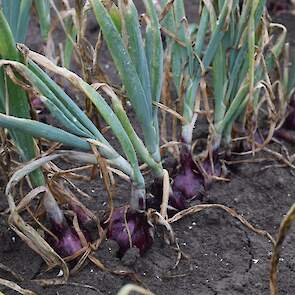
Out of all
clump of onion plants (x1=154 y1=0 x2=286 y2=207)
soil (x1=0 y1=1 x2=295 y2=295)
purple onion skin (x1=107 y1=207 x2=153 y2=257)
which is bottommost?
soil (x1=0 y1=1 x2=295 y2=295)

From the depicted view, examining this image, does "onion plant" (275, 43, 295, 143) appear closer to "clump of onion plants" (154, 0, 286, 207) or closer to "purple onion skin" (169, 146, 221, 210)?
"clump of onion plants" (154, 0, 286, 207)

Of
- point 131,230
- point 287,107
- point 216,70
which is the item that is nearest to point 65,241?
point 131,230

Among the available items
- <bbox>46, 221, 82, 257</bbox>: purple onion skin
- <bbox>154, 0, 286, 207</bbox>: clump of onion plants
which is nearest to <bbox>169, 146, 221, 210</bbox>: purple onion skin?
<bbox>154, 0, 286, 207</bbox>: clump of onion plants

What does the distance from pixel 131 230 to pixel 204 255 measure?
171 millimetres

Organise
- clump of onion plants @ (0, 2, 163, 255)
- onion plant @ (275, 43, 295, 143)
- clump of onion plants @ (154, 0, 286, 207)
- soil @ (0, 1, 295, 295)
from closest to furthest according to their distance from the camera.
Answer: clump of onion plants @ (0, 2, 163, 255), soil @ (0, 1, 295, 295), clump of onion plants @ (154, 0, 286, 207), onion plant @ (275, 43, 295, 143)

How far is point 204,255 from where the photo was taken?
1.47m

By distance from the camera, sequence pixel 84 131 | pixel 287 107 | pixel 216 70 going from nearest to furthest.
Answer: pixel 84 131
pixel 216 70
pixel 287 107

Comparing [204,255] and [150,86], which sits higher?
[150,86]

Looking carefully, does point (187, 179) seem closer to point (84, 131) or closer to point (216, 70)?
point (216, 70)

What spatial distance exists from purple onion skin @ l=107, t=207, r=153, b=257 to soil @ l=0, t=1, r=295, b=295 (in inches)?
0.8

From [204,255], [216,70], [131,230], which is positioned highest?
[216,70]

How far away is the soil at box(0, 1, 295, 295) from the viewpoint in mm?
1373

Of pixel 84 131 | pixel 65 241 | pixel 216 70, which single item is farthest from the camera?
pixel 216 70

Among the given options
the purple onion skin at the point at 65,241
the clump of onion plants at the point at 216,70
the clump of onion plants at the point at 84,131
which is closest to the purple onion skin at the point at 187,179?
the clump of onion plants at the point at 216,70
